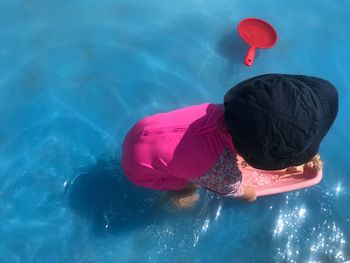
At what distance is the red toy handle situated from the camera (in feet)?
11.4

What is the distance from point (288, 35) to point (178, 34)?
93 centimetres

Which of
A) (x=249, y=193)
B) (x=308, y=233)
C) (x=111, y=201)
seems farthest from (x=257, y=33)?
(x=111, y=201)

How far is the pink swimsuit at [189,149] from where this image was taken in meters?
2.19

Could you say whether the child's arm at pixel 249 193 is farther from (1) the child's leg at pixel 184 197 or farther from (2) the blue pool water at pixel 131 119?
(1) the child's leg at pixel 184 197

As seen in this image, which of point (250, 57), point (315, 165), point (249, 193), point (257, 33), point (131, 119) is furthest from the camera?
point (257, 33)

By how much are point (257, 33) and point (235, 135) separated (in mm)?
2017

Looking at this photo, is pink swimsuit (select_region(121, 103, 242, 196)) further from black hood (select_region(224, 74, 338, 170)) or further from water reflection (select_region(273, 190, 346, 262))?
water reflection (select_region(273, 190, 346, 262))

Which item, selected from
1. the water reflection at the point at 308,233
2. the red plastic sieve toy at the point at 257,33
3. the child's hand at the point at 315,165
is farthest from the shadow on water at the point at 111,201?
the red plastic sieve toy at the point at 257,33

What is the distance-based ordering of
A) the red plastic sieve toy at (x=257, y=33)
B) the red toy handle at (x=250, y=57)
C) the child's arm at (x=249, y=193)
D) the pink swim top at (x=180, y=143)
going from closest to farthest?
the pink swim top at (x=180, y=143) < the child's arm at (x=249, y=193) < the red toy handle at (x=250, y=57) < the red plastic sieve toy at (x=257, y=33)

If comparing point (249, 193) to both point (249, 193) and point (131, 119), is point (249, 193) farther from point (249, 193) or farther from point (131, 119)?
point (131, 119)

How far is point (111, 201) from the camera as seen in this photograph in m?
2.96

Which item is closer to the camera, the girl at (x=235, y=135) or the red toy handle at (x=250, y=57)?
the girl at (x=235, y=135)

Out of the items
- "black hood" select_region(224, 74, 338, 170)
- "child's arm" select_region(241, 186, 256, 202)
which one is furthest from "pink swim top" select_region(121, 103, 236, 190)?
"child's arm" select_region(241, 186, 256, 202)

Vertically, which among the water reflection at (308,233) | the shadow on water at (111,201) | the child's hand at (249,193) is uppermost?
the child's hand at (249,193)
